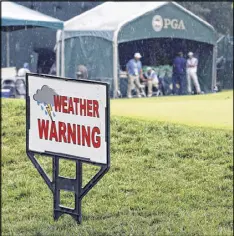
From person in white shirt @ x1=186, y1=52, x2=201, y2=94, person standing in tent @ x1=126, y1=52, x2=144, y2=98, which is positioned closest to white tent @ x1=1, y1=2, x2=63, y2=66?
person standing in tent @ x1=126, y1=52, x2=144, y2=98

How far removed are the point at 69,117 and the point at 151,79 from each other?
512 inches

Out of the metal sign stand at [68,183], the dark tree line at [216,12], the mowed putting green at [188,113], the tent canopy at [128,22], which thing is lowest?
the metal sign stand at [68,183]

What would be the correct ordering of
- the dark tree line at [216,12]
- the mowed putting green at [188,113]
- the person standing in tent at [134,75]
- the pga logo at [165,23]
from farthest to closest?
1. the dark tree line at [216,12]
2. the pga logo at [165,23]
3. the person standing in tent at [134,75]
4. the mowed putting green at [188,113]

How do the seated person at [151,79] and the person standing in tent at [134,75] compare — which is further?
the seated person at [151,79]

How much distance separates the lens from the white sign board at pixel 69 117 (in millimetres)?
4078

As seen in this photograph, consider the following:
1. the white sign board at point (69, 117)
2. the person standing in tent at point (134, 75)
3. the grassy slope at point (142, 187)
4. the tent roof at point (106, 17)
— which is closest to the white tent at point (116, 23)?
the tent roof at point (106, 17)

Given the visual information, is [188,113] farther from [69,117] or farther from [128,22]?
[128,22]

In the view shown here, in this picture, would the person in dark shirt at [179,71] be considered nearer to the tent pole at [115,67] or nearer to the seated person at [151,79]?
the seated person at [151,79]

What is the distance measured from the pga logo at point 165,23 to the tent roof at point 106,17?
14.3 inches

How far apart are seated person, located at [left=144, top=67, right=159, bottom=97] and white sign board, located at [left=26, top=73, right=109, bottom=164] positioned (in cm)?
1258

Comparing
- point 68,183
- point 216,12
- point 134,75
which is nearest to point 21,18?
point 134,75

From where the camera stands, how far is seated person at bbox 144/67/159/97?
16966 mm

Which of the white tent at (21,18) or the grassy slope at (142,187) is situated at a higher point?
the white tent at (21,18)

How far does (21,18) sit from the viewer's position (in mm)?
12703
